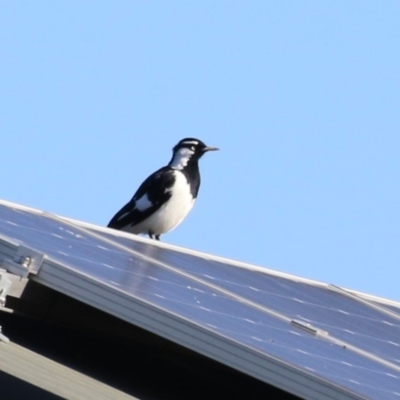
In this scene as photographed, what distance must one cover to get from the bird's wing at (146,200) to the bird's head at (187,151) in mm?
797

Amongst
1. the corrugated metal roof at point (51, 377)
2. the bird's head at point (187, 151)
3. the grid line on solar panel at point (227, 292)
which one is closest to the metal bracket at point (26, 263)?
the corrugated metal roof at point (51, 377)

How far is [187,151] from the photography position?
14758mm

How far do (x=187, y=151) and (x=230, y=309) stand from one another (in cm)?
847

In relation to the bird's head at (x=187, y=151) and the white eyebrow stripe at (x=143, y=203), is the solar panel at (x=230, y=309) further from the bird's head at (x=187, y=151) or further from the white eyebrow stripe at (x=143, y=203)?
the bird's head at (x=187, y=151)

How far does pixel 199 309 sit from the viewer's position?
582cm

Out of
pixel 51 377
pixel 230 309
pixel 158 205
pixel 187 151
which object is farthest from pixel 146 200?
pixel 51 377

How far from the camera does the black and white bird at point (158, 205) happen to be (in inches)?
528

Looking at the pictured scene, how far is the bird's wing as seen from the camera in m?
13.4

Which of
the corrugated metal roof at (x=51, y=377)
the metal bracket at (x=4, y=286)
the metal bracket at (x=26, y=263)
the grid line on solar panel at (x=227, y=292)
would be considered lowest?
the corrugated metal roof at (x=51, y=377)

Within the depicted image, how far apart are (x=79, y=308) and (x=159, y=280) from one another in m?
0.70

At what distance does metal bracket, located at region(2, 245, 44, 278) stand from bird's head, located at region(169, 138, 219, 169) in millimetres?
9374

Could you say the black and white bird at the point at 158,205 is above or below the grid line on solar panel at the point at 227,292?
above

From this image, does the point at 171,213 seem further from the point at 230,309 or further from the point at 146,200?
the point at 230,309

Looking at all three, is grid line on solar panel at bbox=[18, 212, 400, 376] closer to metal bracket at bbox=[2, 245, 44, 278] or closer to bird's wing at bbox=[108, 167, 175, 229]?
metal bracket at bbox=[2, 245, 44, 278]
